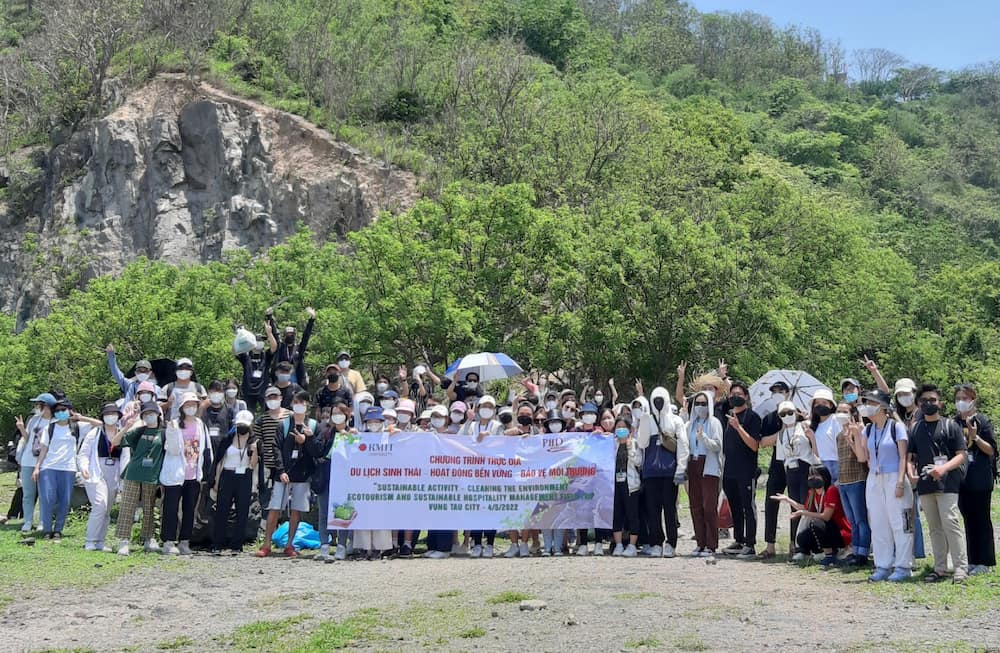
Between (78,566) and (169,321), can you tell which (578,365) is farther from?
(78,566)

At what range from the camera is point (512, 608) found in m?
10.5

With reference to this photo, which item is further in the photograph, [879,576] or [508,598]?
[879,576]

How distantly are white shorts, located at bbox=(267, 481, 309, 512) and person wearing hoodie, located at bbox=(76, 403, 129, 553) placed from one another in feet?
7.26

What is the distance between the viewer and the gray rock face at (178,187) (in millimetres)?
46500

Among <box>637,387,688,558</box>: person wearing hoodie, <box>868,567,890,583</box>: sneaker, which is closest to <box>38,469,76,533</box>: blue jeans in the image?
<box>637,387,688,558</box>: person wearing hoodie

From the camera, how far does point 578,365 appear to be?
31.8 metres

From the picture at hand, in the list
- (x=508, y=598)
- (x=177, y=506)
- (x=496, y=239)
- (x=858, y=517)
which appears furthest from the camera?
(x=496, y=239)

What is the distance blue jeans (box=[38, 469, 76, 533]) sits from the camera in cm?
1608

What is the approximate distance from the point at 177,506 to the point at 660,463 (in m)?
6.18

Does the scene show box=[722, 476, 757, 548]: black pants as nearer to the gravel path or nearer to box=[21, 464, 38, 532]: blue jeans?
the gravel path

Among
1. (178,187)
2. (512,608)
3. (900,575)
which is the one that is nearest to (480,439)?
(512,608)

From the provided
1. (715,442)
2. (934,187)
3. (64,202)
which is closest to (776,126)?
(934,187)

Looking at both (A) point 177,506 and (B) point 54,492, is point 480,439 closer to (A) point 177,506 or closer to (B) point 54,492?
(A) point 177,506

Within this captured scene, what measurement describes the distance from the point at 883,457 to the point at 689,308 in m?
18.3
